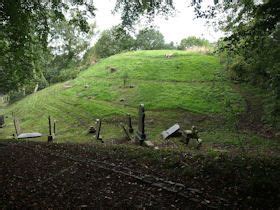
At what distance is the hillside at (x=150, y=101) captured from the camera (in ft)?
62.2

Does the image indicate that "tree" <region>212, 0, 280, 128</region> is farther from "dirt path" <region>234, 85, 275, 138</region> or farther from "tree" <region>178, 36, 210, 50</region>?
"tree" <region>178, 36, 210, 50</region>

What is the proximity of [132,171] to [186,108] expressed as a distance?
16426 mm

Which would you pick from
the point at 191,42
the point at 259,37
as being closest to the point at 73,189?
the point at 259,37

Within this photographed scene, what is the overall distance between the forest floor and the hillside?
6.35 meters

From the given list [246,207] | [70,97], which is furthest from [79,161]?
[70,97]

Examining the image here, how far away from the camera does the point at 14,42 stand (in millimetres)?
11898

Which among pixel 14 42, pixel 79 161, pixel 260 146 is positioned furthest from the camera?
pixel 260 146

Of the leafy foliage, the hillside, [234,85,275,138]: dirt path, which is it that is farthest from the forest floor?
[234,85,275,138]: dirt path

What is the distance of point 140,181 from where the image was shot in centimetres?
683

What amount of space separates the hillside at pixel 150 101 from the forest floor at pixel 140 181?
635cm

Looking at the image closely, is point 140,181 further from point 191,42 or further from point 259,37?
point 191,42

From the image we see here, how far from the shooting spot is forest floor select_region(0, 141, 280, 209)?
550 cm

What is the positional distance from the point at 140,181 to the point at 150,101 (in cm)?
1988

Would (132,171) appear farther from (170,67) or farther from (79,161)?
(170,67)
